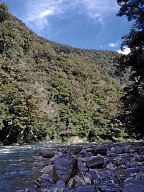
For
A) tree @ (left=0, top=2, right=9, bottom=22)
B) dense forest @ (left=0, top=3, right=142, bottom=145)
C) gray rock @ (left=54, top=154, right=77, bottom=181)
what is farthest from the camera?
tree @ (left=0, top=2, right=9, bottom=22)

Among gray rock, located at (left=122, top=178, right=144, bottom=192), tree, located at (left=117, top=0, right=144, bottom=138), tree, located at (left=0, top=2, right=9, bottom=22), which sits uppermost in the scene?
tree, located at (left=0, top=2, right=9, bottom=22)

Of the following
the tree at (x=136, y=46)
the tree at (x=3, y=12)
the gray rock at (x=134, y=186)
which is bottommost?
the gray rock at (x=134, y=186)

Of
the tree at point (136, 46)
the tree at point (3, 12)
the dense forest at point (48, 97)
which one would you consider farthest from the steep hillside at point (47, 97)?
the tree at point (136, 46)

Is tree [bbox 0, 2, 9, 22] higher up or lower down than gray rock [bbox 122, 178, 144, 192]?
higher up

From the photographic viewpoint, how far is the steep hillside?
35.3m

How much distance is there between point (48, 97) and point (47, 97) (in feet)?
3.10

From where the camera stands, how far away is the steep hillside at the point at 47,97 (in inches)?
1390

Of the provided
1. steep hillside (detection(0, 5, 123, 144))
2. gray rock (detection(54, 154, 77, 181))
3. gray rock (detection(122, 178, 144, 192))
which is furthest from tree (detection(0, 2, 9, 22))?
gray rock (detection(122, 178, 144, 192))

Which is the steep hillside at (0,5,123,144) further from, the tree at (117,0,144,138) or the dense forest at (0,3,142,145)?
the tree at (117,0,144,138)

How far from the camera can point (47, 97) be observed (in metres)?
52.2

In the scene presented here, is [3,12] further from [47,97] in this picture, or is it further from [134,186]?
[134,186]

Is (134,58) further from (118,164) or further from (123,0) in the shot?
(118,164)

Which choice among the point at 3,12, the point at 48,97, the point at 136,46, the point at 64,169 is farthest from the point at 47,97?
the point at 64,169

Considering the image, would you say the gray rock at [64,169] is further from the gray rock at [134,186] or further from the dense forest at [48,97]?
the dense forest at [48,97]
